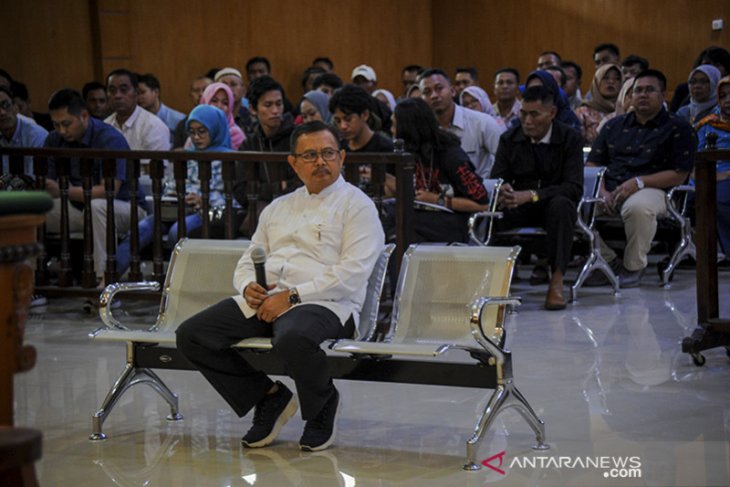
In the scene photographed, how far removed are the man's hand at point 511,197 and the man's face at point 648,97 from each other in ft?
3.64

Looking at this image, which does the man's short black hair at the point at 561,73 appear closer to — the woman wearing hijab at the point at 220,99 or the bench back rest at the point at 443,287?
the woman wearing hijab at the point at 220,99

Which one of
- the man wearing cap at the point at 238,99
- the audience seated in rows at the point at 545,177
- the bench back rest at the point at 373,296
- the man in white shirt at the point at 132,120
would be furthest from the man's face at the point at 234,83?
the bench back rest at the point at 373,296

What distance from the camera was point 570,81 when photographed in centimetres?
1000

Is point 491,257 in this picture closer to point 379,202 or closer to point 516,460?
point 516,460

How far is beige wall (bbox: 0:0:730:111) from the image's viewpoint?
35.0ft

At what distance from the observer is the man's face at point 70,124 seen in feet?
22.2

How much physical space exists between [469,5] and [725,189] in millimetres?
7149

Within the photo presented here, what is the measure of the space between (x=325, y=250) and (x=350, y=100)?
6.44 feet

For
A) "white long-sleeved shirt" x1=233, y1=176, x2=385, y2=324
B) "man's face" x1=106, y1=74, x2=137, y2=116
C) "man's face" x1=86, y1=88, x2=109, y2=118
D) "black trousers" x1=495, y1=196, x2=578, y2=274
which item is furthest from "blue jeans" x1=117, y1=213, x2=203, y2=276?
"man's face" x1=86, y1=88, x2=109, y2=118

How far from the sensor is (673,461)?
147 inches

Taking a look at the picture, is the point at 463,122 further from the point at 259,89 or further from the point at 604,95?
the point at 604,95

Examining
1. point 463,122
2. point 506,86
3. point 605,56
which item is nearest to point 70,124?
point 463,122

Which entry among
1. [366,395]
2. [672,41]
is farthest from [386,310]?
[672,41]

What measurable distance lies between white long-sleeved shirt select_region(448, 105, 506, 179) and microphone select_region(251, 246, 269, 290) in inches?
130
